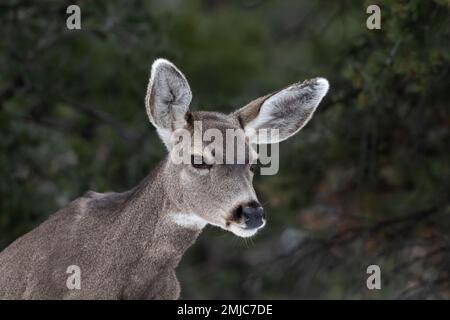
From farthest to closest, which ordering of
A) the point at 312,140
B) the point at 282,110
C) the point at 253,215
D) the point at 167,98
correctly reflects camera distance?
the point at 312,140 < the point at 282,110 < the point at 167,98 < the point at 253,215

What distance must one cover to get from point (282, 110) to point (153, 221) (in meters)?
1.24

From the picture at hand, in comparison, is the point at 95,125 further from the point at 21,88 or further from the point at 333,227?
the point at 333,227

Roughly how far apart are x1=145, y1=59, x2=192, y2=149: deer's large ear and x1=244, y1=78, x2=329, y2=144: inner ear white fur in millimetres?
529

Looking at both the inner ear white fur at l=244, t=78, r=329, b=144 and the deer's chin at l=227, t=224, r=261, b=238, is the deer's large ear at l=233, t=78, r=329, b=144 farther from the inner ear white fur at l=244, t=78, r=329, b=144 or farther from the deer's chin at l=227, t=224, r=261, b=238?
the deer's chin at l=227, t=224, r=261, b=238

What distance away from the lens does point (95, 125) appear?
52.1ft

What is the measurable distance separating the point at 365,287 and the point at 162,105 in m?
4.54

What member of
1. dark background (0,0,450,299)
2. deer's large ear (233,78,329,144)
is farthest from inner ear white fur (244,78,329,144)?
dark background (0,0,450,299)

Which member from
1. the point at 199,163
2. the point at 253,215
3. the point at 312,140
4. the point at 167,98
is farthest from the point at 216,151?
the point at 312,140

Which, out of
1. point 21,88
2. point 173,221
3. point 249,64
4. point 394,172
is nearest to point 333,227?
point 394,172

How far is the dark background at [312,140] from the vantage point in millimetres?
11219

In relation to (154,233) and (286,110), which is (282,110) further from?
(154,233)

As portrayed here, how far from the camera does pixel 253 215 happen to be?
7.16m

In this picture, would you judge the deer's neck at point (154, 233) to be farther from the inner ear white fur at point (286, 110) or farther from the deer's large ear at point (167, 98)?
the inner ear white fur at point (286, 110)

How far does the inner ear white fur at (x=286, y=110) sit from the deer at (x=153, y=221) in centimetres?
1
